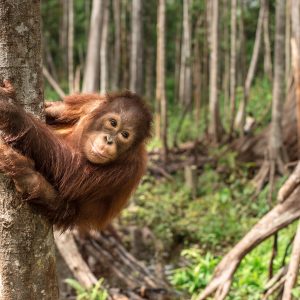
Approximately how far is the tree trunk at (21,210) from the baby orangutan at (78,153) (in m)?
0.06

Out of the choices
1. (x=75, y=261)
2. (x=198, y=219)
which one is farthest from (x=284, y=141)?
(x=75, y=261)

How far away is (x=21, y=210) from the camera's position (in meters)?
1.99

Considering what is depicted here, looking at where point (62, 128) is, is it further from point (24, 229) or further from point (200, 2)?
point (200, 2)

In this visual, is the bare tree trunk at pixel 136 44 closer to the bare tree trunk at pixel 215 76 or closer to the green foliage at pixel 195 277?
the bare tree trunk at pixel 215 76

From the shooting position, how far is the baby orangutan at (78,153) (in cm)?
213

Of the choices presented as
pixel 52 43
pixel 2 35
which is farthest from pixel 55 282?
pixel 52 43

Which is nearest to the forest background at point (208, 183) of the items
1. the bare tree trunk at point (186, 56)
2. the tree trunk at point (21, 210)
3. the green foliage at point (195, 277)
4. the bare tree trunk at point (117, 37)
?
the green foliage at point (195, 277)

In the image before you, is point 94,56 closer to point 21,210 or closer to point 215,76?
point 215,76

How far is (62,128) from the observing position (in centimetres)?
294

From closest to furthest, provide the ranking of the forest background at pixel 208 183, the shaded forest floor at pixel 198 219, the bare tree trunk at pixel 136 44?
1. the shaded forest floor at pixel 198 219
2. the forest background at pixel 208 183
3. the bare tree trunk at pixel 136 44

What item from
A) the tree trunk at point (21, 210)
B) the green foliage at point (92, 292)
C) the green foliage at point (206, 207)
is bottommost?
the green foliage at point (206, 207)

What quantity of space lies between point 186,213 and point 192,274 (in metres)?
2.84

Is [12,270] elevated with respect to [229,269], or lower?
elevated

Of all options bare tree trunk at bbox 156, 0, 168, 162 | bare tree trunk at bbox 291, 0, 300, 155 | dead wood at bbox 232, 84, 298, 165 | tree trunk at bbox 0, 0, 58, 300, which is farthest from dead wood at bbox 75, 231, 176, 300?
bare tree trunk at bbox 156, 0, 168, 162
